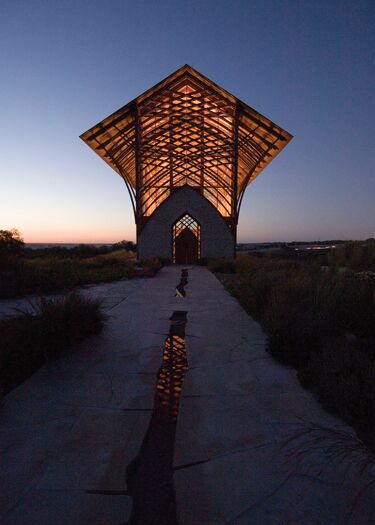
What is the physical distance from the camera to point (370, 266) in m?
13.0

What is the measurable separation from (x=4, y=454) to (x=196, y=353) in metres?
2.74

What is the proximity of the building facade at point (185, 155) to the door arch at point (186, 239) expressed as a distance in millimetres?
84

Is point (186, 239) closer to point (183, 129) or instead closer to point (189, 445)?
point (183, 129)

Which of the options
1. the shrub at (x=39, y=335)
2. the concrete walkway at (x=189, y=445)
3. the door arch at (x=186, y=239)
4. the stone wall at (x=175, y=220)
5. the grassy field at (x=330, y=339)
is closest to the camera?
the concrete walkway at (x=189, y=445)

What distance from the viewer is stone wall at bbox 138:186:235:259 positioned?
24672 mm

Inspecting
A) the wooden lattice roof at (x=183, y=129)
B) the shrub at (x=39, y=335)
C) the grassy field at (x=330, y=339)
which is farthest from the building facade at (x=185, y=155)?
the shrub at (x=39, y=335)

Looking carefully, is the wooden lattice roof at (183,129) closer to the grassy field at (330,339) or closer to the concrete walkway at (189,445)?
the grassy field at (330,339)

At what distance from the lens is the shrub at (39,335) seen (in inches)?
156

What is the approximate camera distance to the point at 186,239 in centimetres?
2542

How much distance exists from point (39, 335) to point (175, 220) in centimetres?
2099

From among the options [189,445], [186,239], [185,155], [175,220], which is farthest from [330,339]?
[185,155]

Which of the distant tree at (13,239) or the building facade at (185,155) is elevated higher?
the building facade at (185,155)

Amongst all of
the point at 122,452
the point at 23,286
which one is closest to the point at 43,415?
the point at 122,452

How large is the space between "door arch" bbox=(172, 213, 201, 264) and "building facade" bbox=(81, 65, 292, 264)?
8cm
